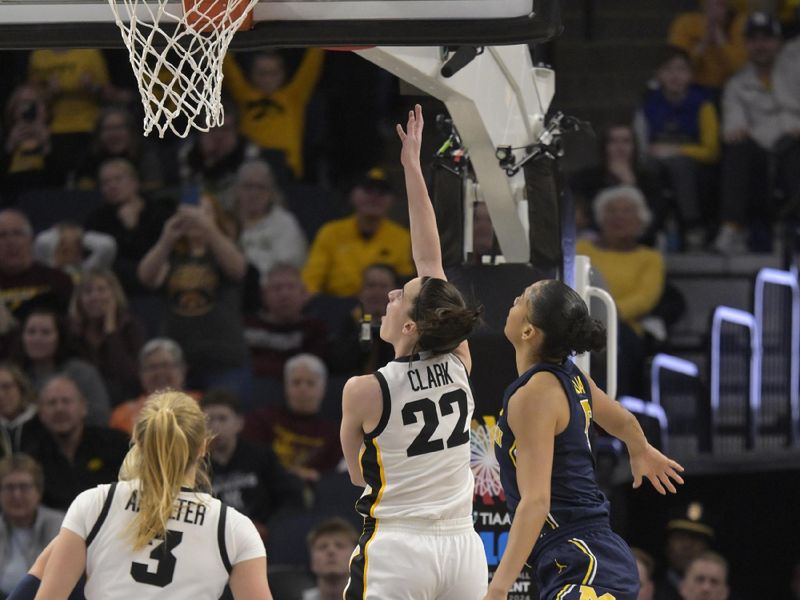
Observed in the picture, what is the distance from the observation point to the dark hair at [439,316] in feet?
16.7

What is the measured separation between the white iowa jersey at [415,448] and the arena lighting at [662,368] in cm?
490

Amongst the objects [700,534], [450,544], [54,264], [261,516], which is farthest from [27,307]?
[450,544]

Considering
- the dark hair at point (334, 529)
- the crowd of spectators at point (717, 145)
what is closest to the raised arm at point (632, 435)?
the dark hair at point (334, 529)

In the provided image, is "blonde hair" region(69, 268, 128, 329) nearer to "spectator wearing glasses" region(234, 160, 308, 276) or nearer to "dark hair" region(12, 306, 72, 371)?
"dark hair" region(12, 306, 72, 371)

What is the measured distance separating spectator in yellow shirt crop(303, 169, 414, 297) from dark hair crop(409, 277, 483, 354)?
18.7ft

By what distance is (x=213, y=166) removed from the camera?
1157 cm

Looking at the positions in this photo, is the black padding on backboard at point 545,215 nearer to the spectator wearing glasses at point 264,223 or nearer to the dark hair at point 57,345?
the dark hair at point 57,345

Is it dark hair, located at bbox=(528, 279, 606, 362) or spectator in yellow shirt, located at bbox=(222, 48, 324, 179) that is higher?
spectator in yellow shirt, located at bbox=(222, 48, 324, 179)

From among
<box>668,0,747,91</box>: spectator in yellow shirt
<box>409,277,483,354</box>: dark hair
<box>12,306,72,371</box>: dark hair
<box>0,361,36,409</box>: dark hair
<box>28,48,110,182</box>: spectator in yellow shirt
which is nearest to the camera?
<box>409,277,483,354</box>: dark hair

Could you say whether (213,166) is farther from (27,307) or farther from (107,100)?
(27,307)

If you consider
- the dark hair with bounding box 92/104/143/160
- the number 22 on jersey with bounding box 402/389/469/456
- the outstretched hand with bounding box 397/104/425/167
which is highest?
the dark hair with bounding box 92/104/143/160

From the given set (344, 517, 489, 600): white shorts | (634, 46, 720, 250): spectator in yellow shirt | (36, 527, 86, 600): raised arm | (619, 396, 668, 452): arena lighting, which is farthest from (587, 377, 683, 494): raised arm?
(634, 46, 720, 250): spectator in yellow shirt

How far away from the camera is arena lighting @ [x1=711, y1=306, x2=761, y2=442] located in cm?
969

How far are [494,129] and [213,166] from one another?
546 cm
